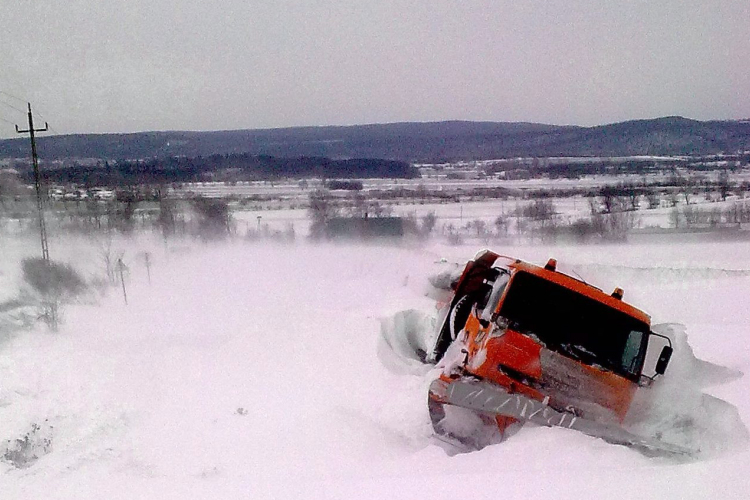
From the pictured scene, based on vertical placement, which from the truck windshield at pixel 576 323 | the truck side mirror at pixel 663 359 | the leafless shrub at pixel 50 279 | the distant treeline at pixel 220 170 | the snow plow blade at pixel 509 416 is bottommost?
the leafless shrub at pixel 50 279

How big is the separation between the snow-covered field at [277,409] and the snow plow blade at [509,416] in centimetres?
21

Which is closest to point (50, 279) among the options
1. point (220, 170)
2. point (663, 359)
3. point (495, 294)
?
point (495, 294)

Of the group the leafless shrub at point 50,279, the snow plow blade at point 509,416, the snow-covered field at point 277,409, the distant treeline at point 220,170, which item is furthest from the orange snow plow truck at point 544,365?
the distant treeline at point 220,170

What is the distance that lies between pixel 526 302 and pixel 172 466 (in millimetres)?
4024

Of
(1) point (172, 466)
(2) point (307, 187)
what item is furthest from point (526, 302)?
(2) point (307, 187)

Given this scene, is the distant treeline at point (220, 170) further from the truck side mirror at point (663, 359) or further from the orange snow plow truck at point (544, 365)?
the truck side mirror at point (663, 359)

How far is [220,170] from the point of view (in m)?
41.5

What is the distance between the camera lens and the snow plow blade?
20.4 feet

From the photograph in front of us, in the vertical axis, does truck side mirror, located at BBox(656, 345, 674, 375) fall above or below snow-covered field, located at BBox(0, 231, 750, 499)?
Result: above

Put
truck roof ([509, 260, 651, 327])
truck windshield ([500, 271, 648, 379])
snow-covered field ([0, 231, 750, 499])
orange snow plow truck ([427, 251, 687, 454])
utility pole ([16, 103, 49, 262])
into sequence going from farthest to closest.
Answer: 1. utility pole ([16, 103, 49, 262])
2. truck roof ([509, 260, 651, 327])
3. truck windshield ([500, 271, 648, 379])
4. orange snow plow truck ([427, 251, 687, 454])
5. snow-covered field ([0, 231, 750, 499])

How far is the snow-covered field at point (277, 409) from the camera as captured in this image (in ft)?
16.5

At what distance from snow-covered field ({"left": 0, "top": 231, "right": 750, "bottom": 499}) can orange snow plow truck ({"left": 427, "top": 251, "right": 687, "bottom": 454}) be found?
38 centimetres

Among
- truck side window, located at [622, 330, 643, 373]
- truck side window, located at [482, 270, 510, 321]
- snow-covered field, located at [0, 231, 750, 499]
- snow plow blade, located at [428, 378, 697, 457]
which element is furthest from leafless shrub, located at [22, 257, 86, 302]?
truck side window, located at [622, 330, 643, 373]

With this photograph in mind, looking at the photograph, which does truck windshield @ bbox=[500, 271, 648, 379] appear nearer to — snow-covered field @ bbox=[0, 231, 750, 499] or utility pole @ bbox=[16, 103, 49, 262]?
snow-covered field @ bbox=[0, 231, 750, 499]
